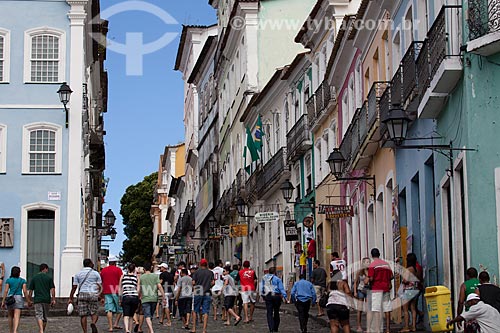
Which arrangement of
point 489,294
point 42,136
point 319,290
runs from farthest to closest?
point 42,136 < point 319,290 < point 489,294

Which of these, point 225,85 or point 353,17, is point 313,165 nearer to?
point 353,17

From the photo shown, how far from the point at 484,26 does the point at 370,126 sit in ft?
27.2

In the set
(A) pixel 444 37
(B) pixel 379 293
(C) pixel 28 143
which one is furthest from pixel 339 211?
(C) pixel 28 143

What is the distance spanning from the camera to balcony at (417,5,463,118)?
1689 centimetres

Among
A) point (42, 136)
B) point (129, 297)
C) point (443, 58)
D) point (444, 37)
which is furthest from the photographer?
point (42, 136)

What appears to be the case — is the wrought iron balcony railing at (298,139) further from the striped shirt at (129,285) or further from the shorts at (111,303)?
the striped shirt at (129,285)

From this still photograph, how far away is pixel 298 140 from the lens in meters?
36.8

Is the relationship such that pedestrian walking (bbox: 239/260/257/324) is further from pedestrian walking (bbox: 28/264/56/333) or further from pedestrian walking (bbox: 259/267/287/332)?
pedestrian walking (bbox: 28/264/56/333)

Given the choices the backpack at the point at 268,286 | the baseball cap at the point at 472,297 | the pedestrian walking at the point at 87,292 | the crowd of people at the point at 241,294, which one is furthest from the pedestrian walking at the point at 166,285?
the baseball cap at the point at 472,297

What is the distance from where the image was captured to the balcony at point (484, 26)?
16.0 meters

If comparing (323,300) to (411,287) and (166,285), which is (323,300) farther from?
(166,285)

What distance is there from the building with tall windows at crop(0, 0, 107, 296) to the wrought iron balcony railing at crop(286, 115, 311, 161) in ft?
22.9

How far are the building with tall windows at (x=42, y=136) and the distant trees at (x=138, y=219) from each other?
56.9m

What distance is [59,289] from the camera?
120 ft
